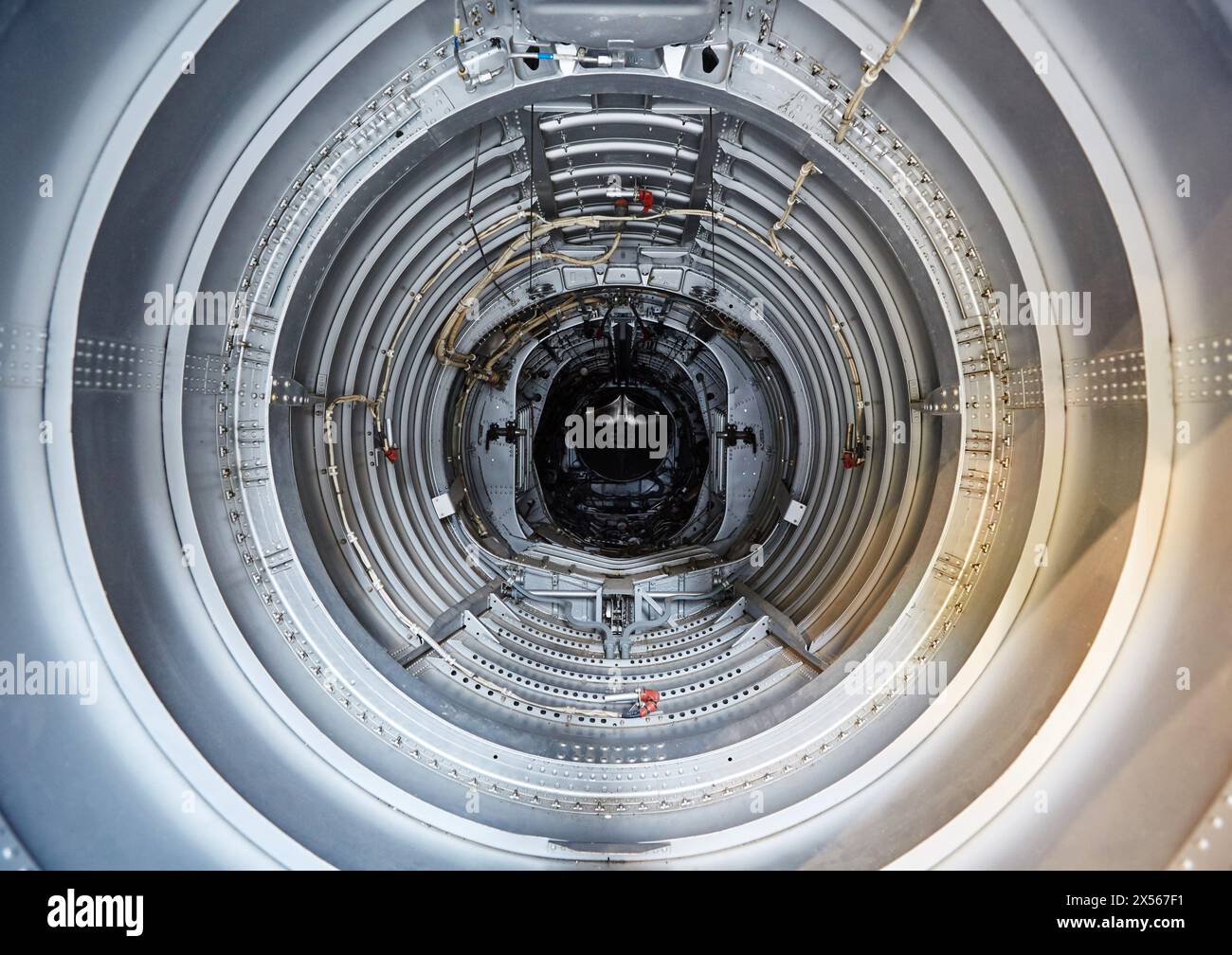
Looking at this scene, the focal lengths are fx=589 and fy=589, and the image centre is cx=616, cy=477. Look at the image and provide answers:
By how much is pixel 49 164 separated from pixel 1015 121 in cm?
481

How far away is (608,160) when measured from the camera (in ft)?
17.4

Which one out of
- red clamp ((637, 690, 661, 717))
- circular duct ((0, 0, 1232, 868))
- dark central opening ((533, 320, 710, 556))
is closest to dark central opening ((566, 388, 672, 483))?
dark central opening ((533, 320, 710, 556))

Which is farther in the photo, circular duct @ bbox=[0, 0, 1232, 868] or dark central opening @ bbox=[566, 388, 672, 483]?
dark central opening @ bbox=[566, 388, 672, 483]

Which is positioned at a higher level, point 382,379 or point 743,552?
point 382,379

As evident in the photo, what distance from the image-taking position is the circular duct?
2.78 meters

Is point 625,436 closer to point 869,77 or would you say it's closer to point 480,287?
point 480,287

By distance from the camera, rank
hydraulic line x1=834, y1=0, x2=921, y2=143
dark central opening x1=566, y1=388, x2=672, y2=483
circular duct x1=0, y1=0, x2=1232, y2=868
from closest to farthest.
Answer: circular duct x1=0, y1=0, x2=1232, y2=868, hydraulic line x1=834, y1=0, x2=921, y2=143, dark central opening x1=566, y1=388, x2=672, y2=483

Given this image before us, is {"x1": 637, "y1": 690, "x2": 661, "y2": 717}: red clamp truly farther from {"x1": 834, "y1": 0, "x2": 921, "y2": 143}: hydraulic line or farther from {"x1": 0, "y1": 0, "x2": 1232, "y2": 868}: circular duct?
{"x1": 834, "y1": 0, "x2": 921, "y2": 143}: hydraulic line

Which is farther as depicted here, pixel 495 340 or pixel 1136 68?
pixel 495 340

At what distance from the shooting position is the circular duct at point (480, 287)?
2783 millimetres

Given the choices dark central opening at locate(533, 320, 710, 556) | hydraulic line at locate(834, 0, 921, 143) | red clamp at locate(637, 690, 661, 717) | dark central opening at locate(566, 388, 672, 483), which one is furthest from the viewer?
dark central opening at locate(566, 388, 672, 483)

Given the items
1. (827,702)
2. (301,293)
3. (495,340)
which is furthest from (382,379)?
(827,702)

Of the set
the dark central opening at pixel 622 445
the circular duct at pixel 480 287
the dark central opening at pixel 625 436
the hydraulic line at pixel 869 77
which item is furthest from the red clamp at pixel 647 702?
the dark central opening at pixel 625 436
